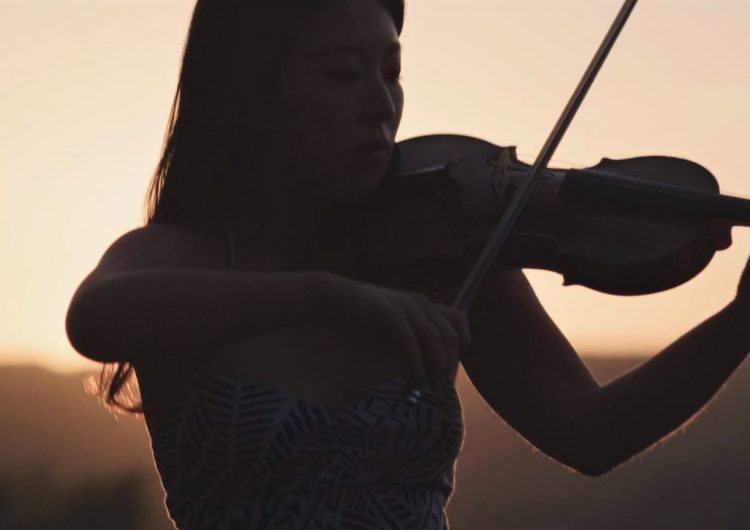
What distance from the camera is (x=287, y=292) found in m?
1.15

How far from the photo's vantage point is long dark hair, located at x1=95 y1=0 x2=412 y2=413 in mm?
1453

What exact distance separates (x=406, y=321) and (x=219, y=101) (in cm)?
49

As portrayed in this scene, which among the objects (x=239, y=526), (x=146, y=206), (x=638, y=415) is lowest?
(x=239, y=526)

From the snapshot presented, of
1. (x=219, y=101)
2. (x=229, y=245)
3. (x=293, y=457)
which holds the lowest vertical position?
(x=293, y=457)

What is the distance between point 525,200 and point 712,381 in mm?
336

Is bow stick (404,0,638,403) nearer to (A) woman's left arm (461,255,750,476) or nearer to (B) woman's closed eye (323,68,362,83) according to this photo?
(A) woman's left arm (461,255,750,476)

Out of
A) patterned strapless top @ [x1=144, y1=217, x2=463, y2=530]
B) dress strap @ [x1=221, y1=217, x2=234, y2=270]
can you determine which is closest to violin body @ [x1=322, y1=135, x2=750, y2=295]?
dress strap @ [x1=221, y1=217, x2=234, y2=270]

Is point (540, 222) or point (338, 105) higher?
point (338, 105)

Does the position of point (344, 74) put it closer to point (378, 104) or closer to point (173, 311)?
point (378, 104)

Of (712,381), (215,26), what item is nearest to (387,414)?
(712,381)

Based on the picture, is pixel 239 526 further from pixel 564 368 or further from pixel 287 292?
pixel 564 368

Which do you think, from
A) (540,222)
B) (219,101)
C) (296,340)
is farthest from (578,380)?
(219,101)

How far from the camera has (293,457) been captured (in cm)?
134

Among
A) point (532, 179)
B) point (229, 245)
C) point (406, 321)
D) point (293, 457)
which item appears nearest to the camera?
point (406, 321)
